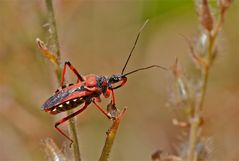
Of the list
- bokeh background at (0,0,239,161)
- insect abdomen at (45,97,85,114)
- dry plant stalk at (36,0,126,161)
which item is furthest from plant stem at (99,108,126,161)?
bokeh background at (0,0,239,161)

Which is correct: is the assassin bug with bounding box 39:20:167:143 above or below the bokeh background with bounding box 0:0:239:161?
below

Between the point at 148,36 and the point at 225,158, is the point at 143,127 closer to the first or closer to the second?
the point at 148,36

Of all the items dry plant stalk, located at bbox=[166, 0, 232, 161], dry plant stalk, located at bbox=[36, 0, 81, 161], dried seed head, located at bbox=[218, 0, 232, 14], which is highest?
dried seed head, located at bbox=[218, 0, 232, 14]

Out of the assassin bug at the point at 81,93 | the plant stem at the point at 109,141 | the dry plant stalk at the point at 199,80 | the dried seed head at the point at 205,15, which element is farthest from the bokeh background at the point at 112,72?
the plant stem at the point at 109,141

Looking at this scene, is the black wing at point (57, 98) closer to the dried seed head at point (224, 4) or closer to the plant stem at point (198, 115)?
the plant stem at point (198, 115)

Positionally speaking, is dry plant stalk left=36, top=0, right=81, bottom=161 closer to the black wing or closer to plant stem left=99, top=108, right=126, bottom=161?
plant stem left=99, top=108, right=126, bottom=161

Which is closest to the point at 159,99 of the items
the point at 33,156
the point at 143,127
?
the point at 143,127
